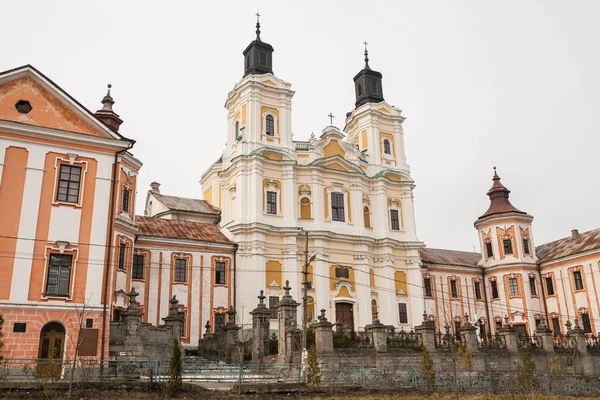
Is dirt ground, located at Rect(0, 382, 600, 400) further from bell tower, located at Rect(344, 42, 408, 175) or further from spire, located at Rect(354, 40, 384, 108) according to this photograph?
spire, located at Rect(354, 40, 384, 108)

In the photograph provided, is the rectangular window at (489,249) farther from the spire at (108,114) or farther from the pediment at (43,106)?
the pediment at (43,106)

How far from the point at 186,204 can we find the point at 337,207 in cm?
1212

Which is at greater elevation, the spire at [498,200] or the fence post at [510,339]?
the spire at [498,200]

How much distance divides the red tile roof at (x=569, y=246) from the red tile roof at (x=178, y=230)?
27362 millimetres

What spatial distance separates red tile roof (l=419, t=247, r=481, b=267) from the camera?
1982 inches

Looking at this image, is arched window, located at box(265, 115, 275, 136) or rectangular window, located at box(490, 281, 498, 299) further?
rectangular window, located at box(490, 281, 498, 299)

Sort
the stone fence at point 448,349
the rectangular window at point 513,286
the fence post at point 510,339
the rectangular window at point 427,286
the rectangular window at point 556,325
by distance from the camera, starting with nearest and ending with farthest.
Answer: the stone fence at point 448,349, the fence post at point 510,339, the rectangular window at point 556,325, the rectangular window at point 513,286, the rectangular window at point 427,286

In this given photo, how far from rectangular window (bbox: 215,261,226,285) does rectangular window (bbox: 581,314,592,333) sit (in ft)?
91.5

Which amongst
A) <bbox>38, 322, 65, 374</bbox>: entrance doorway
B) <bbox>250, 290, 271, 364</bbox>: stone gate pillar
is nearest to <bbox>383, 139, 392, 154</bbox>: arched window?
<bbox>250, 290, 271, 364</bbox>: stone gate pillar

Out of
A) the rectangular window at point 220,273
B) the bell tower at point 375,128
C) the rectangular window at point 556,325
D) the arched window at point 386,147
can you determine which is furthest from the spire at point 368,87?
the rectangular window at point 556,325

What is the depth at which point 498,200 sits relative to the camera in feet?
167

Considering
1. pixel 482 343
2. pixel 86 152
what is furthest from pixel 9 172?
pixel 482 343

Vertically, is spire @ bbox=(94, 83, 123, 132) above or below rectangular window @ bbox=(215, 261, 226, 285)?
above

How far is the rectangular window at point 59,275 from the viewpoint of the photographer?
75.7 feet
